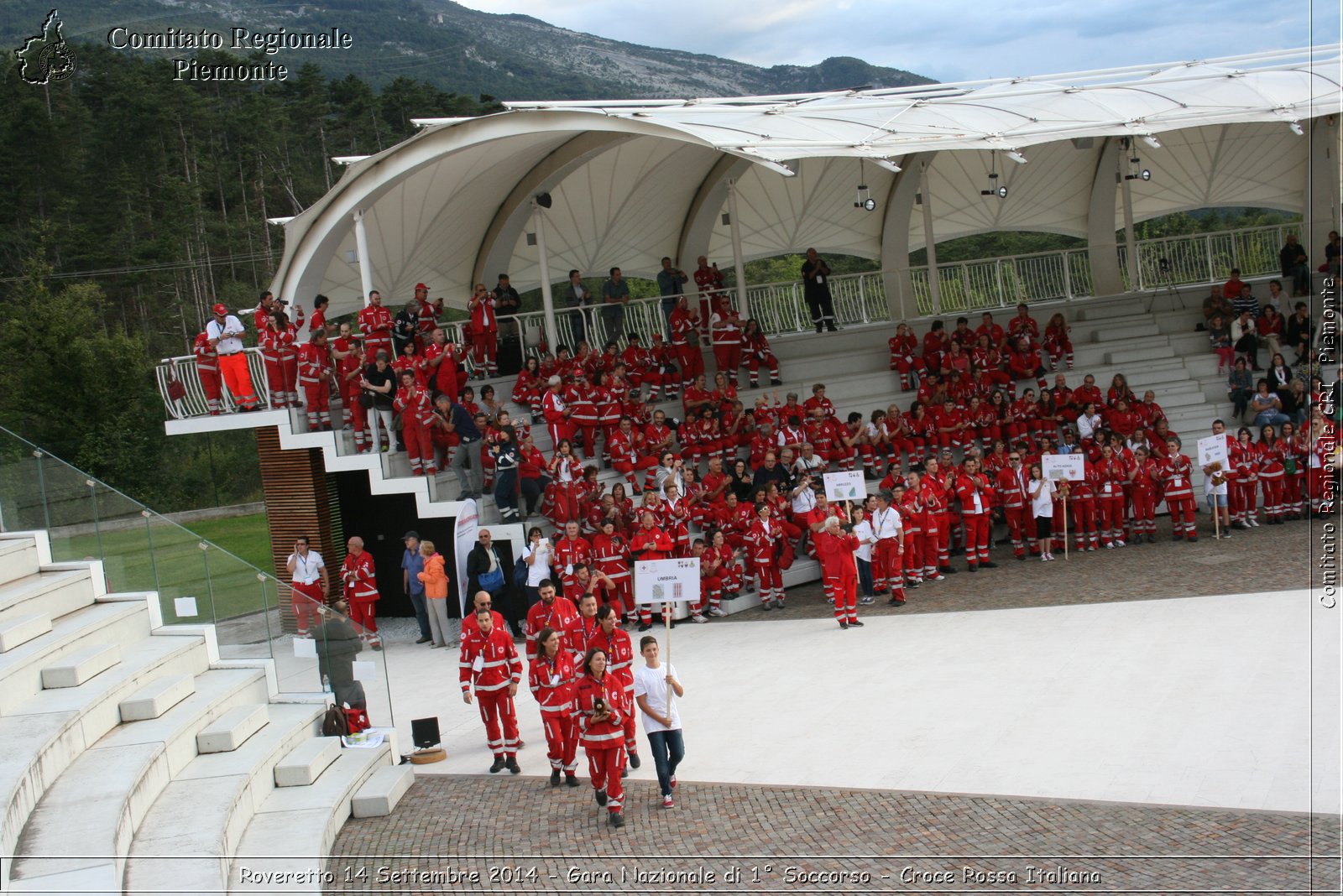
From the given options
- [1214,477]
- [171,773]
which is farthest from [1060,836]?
[1214,477]

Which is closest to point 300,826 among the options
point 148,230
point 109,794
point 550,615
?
point 109,794

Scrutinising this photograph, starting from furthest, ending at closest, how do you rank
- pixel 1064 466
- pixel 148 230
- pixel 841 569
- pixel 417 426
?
1. pixel 148 230
2. pixel 417 426
3. pixel 1064 466
4. pixel 841 569

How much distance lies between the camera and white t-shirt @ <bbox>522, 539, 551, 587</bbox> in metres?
16.0

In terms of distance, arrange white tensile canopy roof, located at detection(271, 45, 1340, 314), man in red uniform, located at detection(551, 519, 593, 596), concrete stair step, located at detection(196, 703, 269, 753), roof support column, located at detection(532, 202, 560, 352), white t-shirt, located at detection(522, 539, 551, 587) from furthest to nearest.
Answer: roof support column, located at detection(532, 202, 560, 352) → white tensile canopy roof, located at detection(271, 45, 1340, 314) → white t-shirt, located at detection(522, 539, 551, 587) → man in red uniform, located at detection(551, 519, 593, 596) → concrete stair step, located at detection(196, 703, 269, 753)

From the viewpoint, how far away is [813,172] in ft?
93.7

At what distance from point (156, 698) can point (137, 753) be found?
37.5 inches

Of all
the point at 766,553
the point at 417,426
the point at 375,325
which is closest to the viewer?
the point at 766,553

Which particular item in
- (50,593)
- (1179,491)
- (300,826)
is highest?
(50,593)

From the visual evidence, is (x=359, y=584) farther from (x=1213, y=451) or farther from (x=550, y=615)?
(x=1213, y=451)

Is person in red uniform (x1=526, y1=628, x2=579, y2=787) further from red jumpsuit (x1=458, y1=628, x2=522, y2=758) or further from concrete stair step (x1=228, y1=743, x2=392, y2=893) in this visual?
concrete stair step (x1=228, y1=743, x2=392, y2=893)

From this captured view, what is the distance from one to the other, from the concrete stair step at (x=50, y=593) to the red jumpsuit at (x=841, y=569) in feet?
26.4

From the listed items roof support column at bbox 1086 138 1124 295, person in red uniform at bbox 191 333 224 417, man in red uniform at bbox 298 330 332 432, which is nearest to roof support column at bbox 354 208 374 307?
man in red uniform at bbox 298 330 332 432

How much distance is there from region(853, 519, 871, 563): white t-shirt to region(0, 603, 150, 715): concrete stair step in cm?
851

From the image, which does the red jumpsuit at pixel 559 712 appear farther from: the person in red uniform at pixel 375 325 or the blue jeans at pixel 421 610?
the person in red uniform at pixel 375 325
